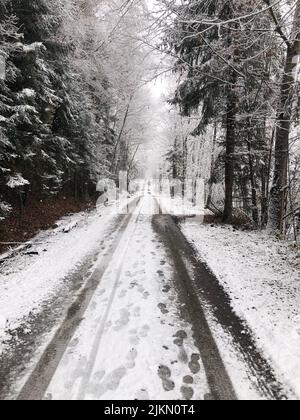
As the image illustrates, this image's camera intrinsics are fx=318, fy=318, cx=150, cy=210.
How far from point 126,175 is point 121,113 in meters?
12.4

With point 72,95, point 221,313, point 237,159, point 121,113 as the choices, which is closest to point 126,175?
point 121,113

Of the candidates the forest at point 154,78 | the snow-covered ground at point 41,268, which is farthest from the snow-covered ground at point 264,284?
the snow-covered ground at point 41,268

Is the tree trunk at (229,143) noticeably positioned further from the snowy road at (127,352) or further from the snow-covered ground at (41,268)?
the snowy road at (127,352)

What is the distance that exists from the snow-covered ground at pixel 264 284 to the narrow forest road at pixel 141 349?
0.27 meters

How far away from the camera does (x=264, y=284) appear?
22.1 feet

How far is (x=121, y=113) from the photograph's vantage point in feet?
95.1

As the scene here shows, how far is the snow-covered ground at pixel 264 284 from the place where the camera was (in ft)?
15.0

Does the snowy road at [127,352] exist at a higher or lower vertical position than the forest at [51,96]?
lower

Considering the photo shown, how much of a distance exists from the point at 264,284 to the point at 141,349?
135 inches

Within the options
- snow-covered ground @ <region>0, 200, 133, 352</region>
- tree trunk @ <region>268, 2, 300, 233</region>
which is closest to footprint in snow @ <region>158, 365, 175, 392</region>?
snow-covered ground @ <region>0, 200, 133, 352</region>

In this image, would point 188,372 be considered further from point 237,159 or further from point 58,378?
point 237,159

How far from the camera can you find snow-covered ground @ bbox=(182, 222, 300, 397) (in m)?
4.56

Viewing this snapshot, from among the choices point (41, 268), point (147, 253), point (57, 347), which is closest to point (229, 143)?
point (147, 253)

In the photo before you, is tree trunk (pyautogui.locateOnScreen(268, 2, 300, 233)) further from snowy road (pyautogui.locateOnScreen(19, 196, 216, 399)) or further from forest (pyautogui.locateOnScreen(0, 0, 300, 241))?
snowy road (pyautogui.locateOnScreen(19, 196, 216, 399))
